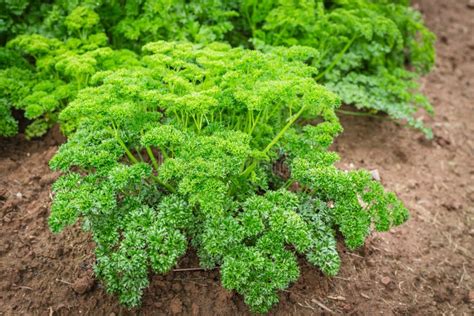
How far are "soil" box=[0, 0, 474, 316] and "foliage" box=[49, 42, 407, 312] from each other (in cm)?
22

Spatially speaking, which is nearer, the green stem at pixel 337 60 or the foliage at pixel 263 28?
the foliage at pixel 263 28

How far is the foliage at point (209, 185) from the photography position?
8.03 feet

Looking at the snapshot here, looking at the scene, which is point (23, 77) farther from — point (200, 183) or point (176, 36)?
point (200, 183)

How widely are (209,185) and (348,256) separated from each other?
1253 mm

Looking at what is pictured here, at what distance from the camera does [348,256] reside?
3.12m

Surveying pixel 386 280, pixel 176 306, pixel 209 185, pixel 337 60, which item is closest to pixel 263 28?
pixel 337 60

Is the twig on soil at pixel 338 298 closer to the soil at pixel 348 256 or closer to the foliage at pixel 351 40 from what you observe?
the soil at pixel 348 256

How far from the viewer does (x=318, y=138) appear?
2.89 metres

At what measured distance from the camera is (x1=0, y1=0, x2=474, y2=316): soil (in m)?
2.72

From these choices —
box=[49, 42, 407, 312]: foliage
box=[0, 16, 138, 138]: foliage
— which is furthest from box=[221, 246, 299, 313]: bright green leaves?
box=[0, 16, 138, 138]: foliage

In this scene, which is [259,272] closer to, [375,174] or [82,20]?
[375,174]

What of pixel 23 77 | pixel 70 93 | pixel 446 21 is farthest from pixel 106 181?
pixel 446 21

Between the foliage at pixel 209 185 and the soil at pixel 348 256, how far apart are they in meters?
0.22

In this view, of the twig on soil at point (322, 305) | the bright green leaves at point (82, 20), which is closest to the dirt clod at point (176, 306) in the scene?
the twig on soil at point (322, 305)
